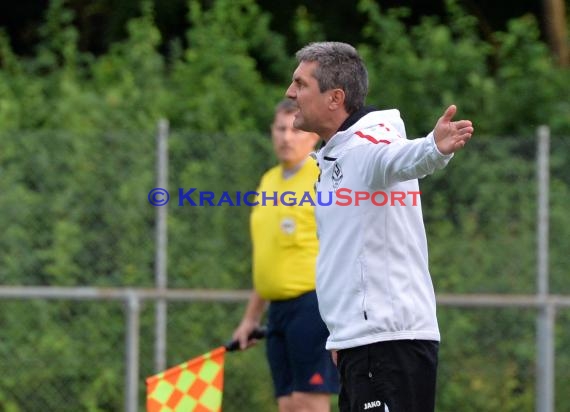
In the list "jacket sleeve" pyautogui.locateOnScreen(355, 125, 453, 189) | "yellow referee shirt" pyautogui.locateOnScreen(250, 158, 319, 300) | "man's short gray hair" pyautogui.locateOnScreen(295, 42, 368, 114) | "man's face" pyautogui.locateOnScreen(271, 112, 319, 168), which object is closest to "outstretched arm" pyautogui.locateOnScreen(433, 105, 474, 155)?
"jacket sleeve" pyautogui.locateOnScreen(355, 125, 453, 189)

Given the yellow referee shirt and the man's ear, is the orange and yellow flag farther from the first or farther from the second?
the man's ear

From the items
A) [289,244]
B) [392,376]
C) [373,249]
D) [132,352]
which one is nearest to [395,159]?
[373,249]

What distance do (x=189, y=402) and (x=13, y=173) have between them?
2.55 meters

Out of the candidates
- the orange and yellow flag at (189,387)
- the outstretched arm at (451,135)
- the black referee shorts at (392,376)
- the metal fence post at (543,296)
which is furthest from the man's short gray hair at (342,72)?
the metal fence post at (543,296)

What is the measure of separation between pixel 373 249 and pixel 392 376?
0.42 m

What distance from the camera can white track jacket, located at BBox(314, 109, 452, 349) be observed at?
401cm

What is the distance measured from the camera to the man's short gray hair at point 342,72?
416 cm

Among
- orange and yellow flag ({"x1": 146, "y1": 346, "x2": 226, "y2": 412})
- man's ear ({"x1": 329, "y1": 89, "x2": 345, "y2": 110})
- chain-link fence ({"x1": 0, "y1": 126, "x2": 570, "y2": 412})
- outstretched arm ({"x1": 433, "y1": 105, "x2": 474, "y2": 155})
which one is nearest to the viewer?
outstretched arm ({"x1": 433, "y1": 105, "x2": 474, "y2": 155})

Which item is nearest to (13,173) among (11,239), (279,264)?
(11,239)

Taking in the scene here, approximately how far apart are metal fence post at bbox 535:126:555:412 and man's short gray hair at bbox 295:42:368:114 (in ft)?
11.6

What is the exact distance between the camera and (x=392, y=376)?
13.2 feet

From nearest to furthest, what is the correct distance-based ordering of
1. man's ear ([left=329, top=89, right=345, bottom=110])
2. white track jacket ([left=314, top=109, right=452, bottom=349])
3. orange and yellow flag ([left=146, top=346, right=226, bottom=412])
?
1. white track jacket ([left=314, top=109, right=452, bottom=349])
2. man's ear ([left=329, top=89, right=345, bottom=110])
3. orange and yellow flag ([left=146, top=346, right=226, bottom=412])

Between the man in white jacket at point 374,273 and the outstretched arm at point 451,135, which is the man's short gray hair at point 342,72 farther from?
the outstretched arm at point 451,135

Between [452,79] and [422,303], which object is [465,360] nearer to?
[452,79]
